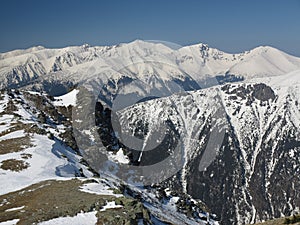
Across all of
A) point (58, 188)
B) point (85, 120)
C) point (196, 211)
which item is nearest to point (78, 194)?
Result: point (58, 188)

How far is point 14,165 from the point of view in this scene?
66312mm

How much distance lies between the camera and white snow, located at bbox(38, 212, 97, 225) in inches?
1480

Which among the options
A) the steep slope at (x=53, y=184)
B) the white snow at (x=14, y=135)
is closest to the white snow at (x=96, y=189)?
the steep slope at (x=53, y=184)

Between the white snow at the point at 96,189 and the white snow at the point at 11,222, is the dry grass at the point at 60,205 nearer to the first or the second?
the white snow at the point at 11,222

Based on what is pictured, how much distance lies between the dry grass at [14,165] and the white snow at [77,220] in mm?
29355

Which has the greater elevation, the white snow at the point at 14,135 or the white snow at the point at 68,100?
the white snow at the point at 14,135

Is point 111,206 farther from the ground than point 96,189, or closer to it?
farther from the ground

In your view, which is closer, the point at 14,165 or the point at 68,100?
the point at 14,165

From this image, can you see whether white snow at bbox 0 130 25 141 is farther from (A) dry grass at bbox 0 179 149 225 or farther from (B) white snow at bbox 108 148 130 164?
(A) dry grass at bbox 0 179 149 225

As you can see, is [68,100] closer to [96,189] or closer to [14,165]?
[14,165]

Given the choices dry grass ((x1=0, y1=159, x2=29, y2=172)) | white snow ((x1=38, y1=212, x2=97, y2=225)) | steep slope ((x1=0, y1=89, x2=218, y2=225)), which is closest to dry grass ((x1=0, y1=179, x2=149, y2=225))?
steep slope ((x1=0, y1=89, x2=218, y2=225))

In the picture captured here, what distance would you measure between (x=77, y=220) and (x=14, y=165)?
107 ft

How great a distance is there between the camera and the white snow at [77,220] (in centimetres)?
3759

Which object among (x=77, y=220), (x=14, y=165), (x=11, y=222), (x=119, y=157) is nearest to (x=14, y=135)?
(x=14, y=165)
